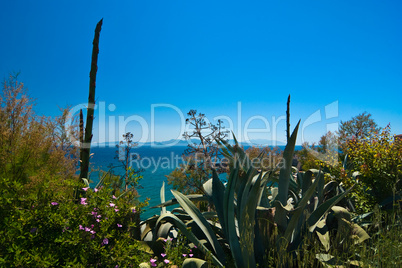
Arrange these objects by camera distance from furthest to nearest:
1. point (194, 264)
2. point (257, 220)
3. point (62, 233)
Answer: point (257, 220), point (194, 264), point (62, 233)

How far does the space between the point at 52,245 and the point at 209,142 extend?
4409mm

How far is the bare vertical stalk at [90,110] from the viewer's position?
13.0 ft

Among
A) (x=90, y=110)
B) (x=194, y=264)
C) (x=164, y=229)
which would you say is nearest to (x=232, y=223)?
(x=194, y=264)

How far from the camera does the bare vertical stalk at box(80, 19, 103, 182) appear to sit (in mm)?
3947

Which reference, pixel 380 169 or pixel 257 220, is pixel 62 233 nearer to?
pixel 257 220

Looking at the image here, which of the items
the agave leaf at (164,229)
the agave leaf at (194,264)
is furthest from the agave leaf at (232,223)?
the agave leaf at (164,229)

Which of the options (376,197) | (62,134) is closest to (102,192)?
(376,197)

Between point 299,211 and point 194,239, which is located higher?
point 299,211

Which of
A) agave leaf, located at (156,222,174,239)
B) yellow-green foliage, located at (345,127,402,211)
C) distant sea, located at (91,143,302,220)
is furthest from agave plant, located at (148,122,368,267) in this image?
yellow-green foliage, located at (345,127,402,211)

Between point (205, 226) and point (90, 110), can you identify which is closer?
point (205, 226)

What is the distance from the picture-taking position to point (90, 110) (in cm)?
398

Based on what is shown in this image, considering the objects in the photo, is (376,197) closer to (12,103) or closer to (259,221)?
(259,221)

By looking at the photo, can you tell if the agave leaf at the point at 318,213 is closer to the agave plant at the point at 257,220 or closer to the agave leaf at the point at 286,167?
the agave plant at the point at 257,220

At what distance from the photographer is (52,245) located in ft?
6.98
